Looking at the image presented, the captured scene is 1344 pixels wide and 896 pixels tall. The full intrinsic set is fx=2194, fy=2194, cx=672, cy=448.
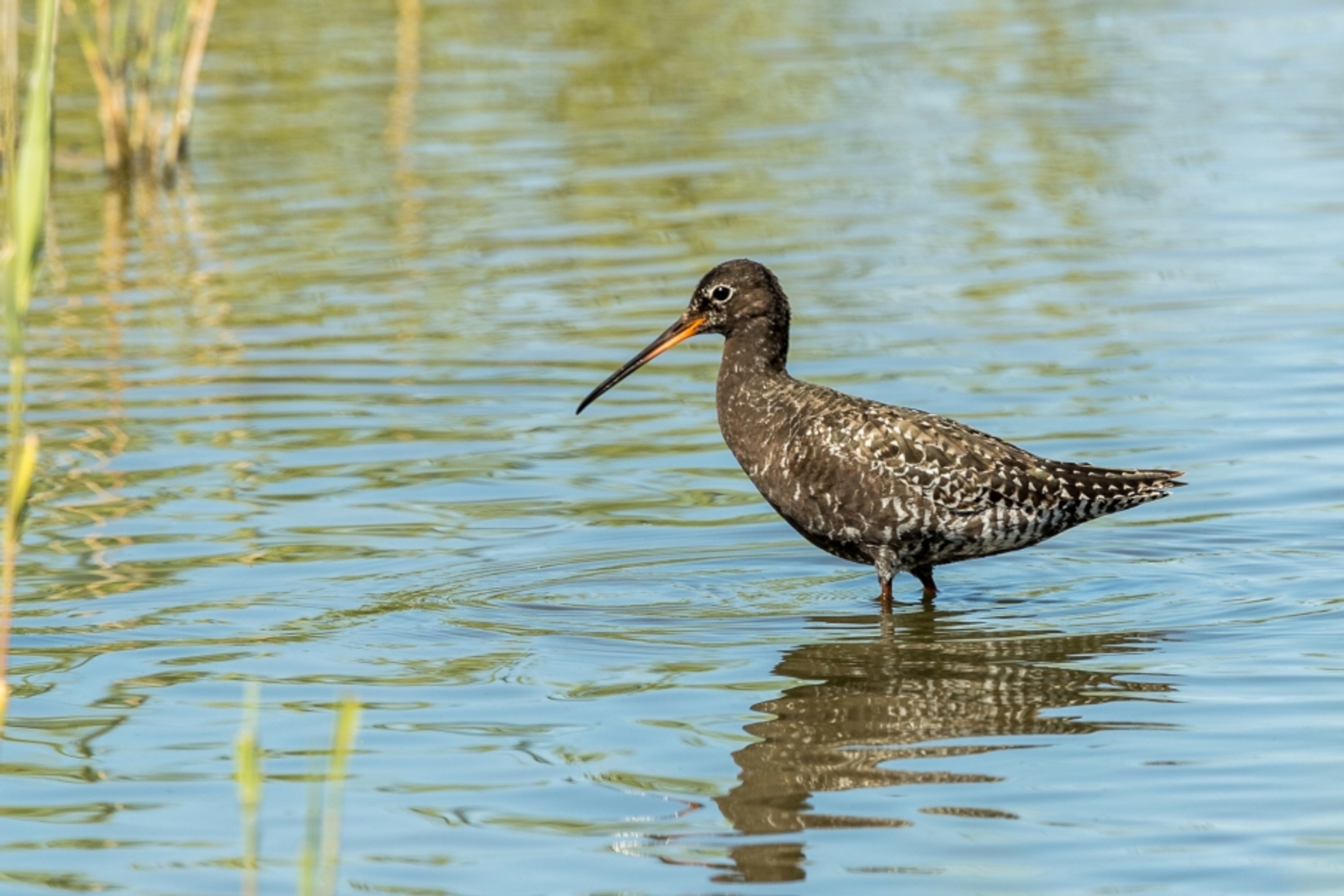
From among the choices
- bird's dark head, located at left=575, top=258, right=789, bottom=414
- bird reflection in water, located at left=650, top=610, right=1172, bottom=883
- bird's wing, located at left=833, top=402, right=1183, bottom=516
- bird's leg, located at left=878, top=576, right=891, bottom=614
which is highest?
bird's dark head, located at left=575, top=258, right=789, bottom=414

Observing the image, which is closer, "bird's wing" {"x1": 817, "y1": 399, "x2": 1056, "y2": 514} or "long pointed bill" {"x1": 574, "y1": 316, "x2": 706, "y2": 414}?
"bird's wing" {"x1": 817, "y1": 399, "x2": 1056, "y2": 514}

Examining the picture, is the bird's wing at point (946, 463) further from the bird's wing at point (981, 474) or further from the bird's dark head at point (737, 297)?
the bird's dark head at point (737, 297)

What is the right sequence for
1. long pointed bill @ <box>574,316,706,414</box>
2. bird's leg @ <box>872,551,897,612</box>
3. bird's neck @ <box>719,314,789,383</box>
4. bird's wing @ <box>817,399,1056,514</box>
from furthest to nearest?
long pointed bill @ <box>574,316,706,414</box>, bird's neck @ <box>719,314,789,383</box>, bird's leg @ <box>872,551,897,612</box>, bird's wing @ <box>817,399,1056,514</box>

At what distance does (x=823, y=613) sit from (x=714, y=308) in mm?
1668

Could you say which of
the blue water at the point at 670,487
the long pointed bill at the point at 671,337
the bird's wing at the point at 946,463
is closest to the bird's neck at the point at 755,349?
the long pointed bill at the point at 671,337

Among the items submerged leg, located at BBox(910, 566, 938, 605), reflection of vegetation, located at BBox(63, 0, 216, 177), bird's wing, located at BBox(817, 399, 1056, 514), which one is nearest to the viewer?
bird's wing, located at BBox(817, 399, 1056, 514)

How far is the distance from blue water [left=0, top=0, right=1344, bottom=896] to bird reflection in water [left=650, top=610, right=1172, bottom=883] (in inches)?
1.1

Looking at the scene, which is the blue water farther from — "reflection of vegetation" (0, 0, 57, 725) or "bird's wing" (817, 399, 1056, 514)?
"reflection of vegetation" (0, 0, 57, 725)

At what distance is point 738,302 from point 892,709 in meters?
2.76

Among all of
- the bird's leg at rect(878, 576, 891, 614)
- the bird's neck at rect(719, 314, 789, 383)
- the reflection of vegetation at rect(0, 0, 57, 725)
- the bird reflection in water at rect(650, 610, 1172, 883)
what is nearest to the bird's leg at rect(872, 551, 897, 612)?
the bird's leg at rect(878, 576, 891, 614)

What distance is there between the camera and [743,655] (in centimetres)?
894

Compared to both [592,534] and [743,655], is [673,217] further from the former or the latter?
[743,655]

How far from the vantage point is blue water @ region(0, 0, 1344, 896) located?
708cm

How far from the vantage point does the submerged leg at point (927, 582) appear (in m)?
9.98
